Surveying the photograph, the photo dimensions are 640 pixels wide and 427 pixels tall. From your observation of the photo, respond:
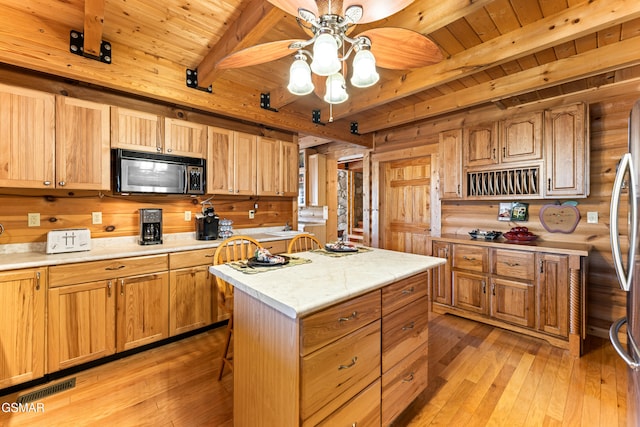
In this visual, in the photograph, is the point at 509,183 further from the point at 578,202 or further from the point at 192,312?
the point at 192,312

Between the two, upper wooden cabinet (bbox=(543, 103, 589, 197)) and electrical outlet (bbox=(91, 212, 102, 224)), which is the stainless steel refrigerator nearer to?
upper wooden cabinet (bbox=(543, 103, 589, 197))

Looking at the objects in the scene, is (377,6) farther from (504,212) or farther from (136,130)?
(504,212)

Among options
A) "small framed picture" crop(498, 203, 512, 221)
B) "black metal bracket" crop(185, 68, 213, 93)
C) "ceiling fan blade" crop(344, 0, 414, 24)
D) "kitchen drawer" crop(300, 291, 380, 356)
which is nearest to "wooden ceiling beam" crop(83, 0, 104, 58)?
"black metal bracket" crop(185, 68, 213, 93)

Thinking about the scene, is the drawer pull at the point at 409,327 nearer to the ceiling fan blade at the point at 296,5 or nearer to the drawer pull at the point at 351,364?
the drawer pull at the point at 351,364

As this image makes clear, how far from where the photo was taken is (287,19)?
1.94 meters

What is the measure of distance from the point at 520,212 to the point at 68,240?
4.45 meters

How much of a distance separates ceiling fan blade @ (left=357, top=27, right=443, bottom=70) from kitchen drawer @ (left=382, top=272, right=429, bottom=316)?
127 cm

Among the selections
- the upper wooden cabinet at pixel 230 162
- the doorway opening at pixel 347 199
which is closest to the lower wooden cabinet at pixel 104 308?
the upper wooden cabinet at pixel 230 162

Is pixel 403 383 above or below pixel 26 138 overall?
below

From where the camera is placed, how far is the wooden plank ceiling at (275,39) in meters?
1.81

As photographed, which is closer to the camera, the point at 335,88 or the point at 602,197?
Result: the point at 335,88

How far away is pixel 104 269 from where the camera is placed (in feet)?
7.25

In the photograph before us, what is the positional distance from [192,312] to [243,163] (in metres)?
1.70

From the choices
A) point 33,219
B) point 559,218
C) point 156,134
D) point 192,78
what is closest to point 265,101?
point 192,78
